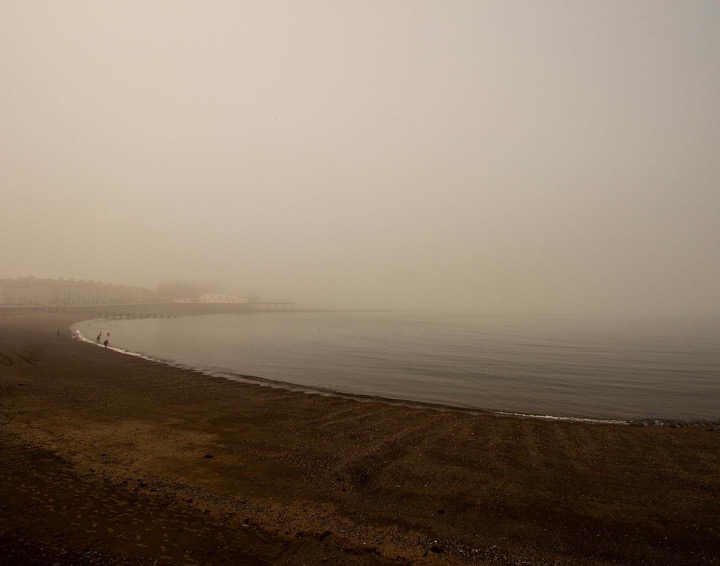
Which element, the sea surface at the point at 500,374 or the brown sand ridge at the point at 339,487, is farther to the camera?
the sea surface at the point at 500,374

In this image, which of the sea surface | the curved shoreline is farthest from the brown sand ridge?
the sea surface

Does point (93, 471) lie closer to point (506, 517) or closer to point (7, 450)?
point (7, 450)

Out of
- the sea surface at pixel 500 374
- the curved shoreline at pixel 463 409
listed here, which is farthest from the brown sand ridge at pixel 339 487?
the sea surface at pixel 500 374

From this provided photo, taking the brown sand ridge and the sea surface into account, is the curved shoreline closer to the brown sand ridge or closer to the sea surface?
the sea surface

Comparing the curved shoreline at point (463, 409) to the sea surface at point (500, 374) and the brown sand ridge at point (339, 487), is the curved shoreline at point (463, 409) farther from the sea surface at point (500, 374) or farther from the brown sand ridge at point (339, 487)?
the brown sand ridge at point (339, 487)

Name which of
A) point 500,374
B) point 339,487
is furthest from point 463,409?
point 500,374

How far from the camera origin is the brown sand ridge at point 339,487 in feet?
30.2

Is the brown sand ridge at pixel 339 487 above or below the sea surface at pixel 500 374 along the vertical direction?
above

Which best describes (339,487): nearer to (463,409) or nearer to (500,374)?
(463,409)

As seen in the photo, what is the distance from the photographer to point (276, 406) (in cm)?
2450

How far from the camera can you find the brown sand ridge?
9203 mm

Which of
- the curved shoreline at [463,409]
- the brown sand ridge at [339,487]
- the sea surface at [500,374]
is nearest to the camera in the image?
the brown sand ridge at [339,487]

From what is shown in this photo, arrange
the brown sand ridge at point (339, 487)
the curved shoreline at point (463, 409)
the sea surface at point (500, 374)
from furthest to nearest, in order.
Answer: the sea surface at point (500, 374), the curved shoreline at point (463, 409), the brown sand ridge at point (339, 487)

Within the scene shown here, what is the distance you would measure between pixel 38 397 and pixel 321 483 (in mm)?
21285
